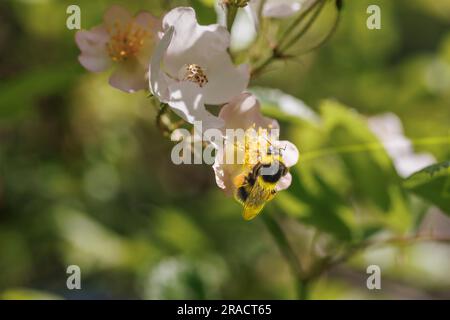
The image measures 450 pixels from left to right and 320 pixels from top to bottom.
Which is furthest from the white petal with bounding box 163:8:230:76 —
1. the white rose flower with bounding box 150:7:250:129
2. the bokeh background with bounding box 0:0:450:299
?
the bokeh background with bounding box 0:0:450:299

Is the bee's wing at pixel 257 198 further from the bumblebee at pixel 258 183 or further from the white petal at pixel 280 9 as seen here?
the white petal at pixel 280 9

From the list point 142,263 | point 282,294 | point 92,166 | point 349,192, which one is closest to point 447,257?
point 282,294

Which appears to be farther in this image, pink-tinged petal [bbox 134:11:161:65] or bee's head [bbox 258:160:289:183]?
pink-tinged petal [bbox 134:11:161:65]

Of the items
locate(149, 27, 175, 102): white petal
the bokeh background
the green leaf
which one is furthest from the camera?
the bokeh background

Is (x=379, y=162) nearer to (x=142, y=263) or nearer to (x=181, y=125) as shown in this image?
(x=181, y=125)

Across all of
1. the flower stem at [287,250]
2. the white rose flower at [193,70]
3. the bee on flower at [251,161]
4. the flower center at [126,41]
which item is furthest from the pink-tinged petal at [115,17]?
the flower stem at [287,250]

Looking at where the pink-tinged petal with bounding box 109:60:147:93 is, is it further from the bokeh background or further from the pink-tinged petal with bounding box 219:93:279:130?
the bokeh background
